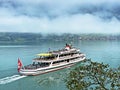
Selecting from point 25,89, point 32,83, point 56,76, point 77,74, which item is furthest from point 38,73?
point 77,74

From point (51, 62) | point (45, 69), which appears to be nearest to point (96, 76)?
point (45, 69)

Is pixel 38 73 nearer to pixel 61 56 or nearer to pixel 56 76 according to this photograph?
pixel 56 76

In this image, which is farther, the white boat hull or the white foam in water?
the white boat hull

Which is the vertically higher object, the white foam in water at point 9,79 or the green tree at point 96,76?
the green tree at point 96,76

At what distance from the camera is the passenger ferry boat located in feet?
175

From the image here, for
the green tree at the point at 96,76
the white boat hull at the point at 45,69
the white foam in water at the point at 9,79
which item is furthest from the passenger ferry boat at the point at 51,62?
the green tree at the point at 96,76

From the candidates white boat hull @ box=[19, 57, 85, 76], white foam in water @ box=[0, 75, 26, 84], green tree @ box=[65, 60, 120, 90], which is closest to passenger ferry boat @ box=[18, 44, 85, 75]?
white boat hull @ box=[19, 57, 85, 76]

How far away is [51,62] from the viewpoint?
60.0 meters

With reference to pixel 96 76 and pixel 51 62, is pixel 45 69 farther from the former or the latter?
pixel 96 76

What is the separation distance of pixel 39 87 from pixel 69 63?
24879 mm

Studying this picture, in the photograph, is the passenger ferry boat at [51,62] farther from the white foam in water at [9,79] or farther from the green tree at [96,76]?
the green tree at [96,76]

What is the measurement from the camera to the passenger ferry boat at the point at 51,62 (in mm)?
53312

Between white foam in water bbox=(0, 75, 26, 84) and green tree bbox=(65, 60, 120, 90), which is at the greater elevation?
green tree bbox=(65, 60, 120, 90)

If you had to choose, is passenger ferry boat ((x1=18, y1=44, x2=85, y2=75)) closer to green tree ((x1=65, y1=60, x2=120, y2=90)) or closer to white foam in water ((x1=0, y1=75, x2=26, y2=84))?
white foam in water ((x1=0, y1=75, x2=26, y2=84))
